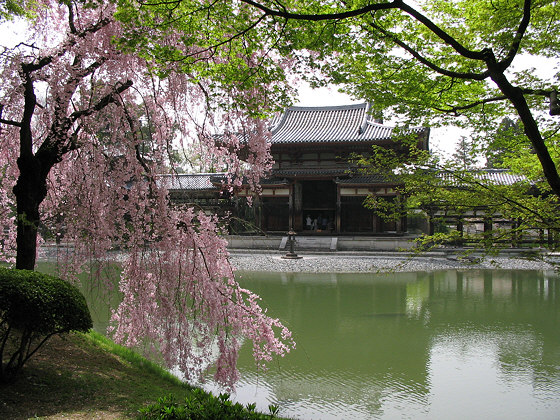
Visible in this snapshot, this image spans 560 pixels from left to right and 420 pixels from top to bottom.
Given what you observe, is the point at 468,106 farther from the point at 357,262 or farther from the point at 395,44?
the point at 357,262

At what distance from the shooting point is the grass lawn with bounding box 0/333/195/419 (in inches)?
135

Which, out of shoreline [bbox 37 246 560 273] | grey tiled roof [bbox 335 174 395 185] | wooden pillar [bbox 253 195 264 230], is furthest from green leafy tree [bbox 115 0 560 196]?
wooden pillar [bbox 253 195 264 230]

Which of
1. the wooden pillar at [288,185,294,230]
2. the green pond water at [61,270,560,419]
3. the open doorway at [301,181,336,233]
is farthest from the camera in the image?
the open doorway at [301,181,336,233]

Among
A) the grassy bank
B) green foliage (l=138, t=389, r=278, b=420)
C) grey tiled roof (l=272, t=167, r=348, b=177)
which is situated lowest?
the grassy bank

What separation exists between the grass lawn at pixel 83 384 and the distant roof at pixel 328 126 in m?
19.5

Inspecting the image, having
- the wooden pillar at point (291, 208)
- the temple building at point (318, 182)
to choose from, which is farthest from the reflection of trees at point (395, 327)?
the wooden pillar at point (291, 208)

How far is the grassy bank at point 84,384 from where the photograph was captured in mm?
3418

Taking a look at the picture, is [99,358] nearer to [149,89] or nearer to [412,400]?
[149,89]

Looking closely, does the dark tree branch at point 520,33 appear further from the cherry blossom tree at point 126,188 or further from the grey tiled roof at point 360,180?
the grey tiled roof at point 360,180

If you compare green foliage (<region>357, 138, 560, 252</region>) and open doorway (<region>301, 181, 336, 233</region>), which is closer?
green foliage (<region>357, 138, 560, 252</region>)

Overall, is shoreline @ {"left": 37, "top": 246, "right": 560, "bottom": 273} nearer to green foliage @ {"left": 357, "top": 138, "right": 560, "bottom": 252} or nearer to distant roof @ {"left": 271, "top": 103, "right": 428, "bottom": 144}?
distant roof @ {"left": 271, "top": 103, "right": 428, "bottom": 144}

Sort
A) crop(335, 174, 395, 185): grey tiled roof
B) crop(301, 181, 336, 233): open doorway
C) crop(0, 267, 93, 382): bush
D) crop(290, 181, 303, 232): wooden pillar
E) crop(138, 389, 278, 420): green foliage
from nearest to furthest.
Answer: crop(138, 389, 278, 420): green foliage < crop(0, 267, 93, 382): bush < crop(335, 174, 395, 185): grey tiled roof < crop(290, 181, 303, 232): wooden pillar < crop(301, 181, 336, 233): open doorway

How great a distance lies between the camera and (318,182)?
27031mm

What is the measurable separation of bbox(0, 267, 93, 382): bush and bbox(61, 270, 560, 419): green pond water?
2.45 meters
